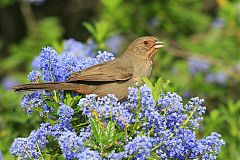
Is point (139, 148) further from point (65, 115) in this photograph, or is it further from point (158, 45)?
point (158, 45)

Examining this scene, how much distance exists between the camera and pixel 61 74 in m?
4.29

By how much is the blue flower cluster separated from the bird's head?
162 centimetres

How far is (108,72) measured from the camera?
4766mm

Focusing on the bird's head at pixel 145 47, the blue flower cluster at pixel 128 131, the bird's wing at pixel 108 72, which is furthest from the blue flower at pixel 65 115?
the bird's head at pixel 145 47

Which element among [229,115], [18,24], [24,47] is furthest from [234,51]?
[18,24]

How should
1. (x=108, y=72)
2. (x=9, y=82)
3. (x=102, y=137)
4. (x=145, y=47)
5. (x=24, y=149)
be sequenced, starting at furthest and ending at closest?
(x=9, y=82) → (x=145, y=47) → (x=108, y=72) → (x=24, y=149) → (x=102, y=137)

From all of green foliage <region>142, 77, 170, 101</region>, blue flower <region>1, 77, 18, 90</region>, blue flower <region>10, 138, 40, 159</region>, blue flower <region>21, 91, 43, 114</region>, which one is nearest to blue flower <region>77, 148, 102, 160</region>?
blue flower <region>10, 138, 40, 159</region>

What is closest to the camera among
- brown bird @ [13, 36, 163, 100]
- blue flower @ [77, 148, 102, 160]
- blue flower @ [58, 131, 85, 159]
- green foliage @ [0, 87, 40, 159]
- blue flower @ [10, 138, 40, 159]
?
blue flower @ [77, 148, 102, 160]

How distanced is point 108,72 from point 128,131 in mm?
1186

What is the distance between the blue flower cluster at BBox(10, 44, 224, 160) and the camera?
337cm

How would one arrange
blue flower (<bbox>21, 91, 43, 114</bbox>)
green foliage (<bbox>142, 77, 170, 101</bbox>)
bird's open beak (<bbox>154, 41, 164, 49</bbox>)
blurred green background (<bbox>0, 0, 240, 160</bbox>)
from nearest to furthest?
green foliage (<bbox>142, 77, 170, 101</bbox>)
blue flower (<bbox>21, 91, 43, 114</bbox>)
bird's open beak (<bbox>154, 41, 164, 49</bbox>)
blurred green background (<bbox>0, 0, 240, 160</bbox>)

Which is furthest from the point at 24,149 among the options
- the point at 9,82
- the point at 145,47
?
the point at 9,82

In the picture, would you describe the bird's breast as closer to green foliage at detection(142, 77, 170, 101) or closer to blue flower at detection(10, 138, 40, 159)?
green foliage at detection(142, 77, 170, 101)

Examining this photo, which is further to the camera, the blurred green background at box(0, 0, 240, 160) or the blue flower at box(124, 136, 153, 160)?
the blurred green background at box(0, 0, 240, 160)
